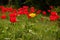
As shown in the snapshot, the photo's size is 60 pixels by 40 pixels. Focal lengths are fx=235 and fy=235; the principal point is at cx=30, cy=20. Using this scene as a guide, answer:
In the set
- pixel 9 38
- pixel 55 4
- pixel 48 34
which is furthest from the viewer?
pixel 55 4

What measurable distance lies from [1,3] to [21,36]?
7391 millimetres

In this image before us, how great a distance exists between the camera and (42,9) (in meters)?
9.65

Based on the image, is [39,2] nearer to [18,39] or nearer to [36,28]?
[36,28]

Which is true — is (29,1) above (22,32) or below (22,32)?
below

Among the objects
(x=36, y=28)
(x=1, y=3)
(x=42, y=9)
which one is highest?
(x=36, y=28)

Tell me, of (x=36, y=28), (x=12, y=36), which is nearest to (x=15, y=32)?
(x=12, y=36)

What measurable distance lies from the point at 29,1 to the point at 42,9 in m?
0.64

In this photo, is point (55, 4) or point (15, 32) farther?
point (55, 4)

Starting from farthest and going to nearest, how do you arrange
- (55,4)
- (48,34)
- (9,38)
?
(55,4) → (48,34) → (9,38)

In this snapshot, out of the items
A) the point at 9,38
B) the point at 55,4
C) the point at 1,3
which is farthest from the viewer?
the point at 1,3

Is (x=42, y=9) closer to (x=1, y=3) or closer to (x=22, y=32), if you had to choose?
(x=1, y=3)

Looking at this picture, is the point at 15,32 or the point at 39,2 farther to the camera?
the point at 39,2

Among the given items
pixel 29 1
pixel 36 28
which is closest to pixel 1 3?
pixel 29 1

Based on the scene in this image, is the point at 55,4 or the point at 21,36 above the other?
the point at 21,36
